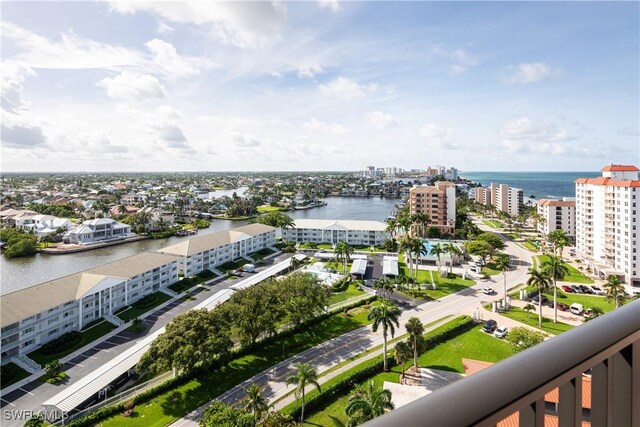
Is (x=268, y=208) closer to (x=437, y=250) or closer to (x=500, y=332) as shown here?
(x=437, y=250)

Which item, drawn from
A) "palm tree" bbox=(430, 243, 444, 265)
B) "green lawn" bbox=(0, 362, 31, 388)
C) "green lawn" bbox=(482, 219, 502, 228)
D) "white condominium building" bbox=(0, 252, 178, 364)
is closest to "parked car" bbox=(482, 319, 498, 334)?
"palm tree" bbox=(430, 243, 444, 265)

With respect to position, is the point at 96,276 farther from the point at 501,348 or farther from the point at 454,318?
the point at 501,348

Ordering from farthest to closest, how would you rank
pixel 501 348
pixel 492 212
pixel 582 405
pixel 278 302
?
pixel 492 212 → pixel 278 302 → pixel 501 348 → pixel 582 405

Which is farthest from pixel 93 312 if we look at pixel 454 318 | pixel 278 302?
pixel 454 318

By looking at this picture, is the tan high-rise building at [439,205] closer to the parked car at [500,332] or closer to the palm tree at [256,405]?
the parked car at [500,332]

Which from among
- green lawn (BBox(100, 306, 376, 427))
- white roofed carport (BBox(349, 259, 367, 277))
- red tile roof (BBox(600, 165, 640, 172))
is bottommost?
green lawn (BBox(100, 306, 376, 427))

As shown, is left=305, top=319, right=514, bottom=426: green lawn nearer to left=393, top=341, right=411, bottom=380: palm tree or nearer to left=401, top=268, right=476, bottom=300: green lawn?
left=393, top=341, right=411, bottom=380: palm tree
